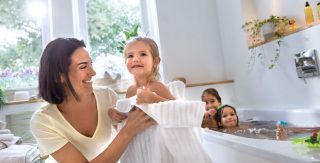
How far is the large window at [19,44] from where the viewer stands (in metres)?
2.79

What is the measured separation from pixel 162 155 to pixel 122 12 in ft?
8.17

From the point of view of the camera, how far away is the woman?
0.98 metres

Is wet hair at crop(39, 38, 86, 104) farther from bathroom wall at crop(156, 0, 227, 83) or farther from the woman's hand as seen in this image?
bathroom wall at crop(156, 0, 227, 83)

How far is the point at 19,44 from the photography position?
2.86 m

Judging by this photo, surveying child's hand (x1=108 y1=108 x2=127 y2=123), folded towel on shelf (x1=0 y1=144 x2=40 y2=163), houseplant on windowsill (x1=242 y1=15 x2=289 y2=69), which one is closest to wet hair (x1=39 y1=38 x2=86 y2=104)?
child's hand (x1=108 y1=108 x2=127 y2=123)

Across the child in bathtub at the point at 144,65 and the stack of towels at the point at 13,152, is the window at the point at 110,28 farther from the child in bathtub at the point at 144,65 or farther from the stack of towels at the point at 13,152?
the child in bathtub at the point at 144,65

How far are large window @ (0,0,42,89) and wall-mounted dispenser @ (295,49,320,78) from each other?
2.36m

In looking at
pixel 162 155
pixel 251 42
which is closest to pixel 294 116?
pixel 251 42

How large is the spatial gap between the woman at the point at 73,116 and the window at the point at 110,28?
1.77 metres

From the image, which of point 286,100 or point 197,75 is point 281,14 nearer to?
point 286,100

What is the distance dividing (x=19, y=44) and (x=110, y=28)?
3.04 ft

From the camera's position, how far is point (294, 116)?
1960 millimetres

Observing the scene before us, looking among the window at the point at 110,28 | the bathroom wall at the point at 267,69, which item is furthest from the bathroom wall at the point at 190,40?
the window at the point at 110,28

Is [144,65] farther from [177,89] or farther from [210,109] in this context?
[210,109]
